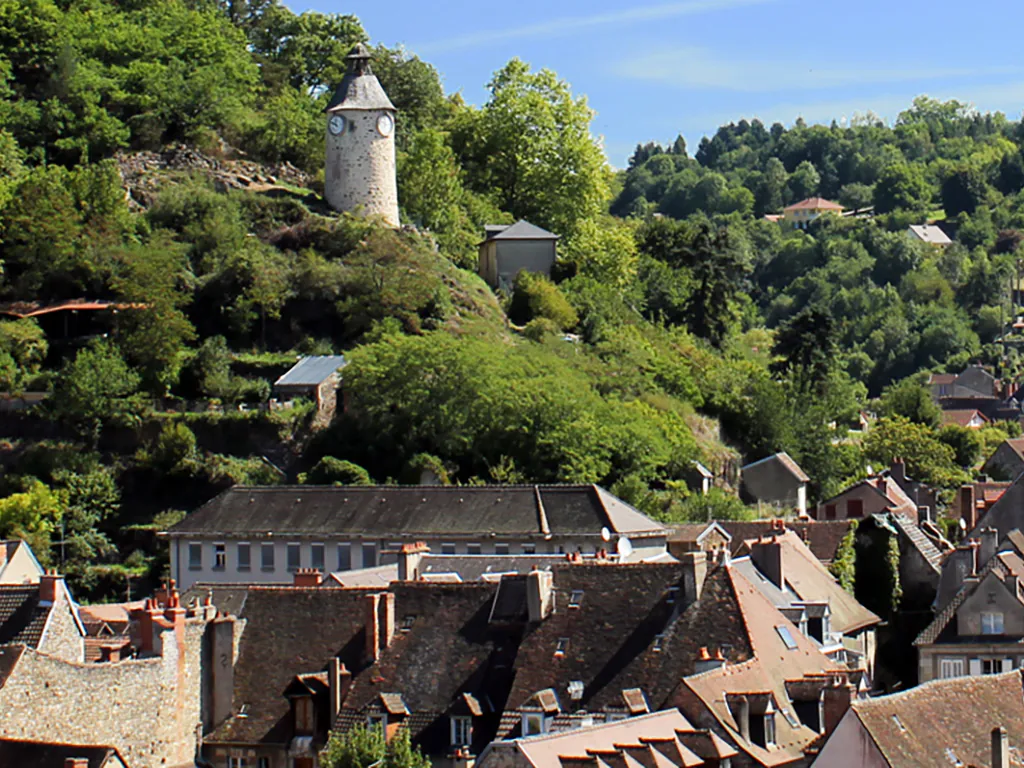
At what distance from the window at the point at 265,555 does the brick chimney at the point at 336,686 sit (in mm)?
25649

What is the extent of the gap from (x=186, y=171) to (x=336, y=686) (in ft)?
174

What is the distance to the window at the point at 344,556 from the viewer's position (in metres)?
60.5

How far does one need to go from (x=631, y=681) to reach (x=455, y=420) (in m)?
35.2

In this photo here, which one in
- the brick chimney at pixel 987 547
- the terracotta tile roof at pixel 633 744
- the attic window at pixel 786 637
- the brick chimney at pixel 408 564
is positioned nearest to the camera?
the terracotta tile roof at pixel 633 744

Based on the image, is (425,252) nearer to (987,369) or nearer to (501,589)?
(501,589)

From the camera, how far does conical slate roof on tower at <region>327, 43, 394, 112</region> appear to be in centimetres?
8169

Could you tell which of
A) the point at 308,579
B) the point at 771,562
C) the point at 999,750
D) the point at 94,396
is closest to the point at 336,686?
the point at 308,579

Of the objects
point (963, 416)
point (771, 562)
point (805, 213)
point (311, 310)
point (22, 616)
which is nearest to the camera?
point (22, 616)

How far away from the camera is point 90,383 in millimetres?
71312

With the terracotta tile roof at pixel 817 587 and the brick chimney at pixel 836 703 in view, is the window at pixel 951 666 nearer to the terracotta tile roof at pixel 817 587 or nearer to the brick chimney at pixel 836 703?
the terracotta tile roof at pixel 817 587

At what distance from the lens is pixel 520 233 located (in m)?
86.3

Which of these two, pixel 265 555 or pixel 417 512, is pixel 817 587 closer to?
pixel 417 512

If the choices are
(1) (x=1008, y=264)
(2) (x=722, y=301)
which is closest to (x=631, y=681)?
(2) (x=722, y=301)

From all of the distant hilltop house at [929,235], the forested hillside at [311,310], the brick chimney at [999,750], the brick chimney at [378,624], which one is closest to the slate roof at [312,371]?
the forested hillside at [311,310]
